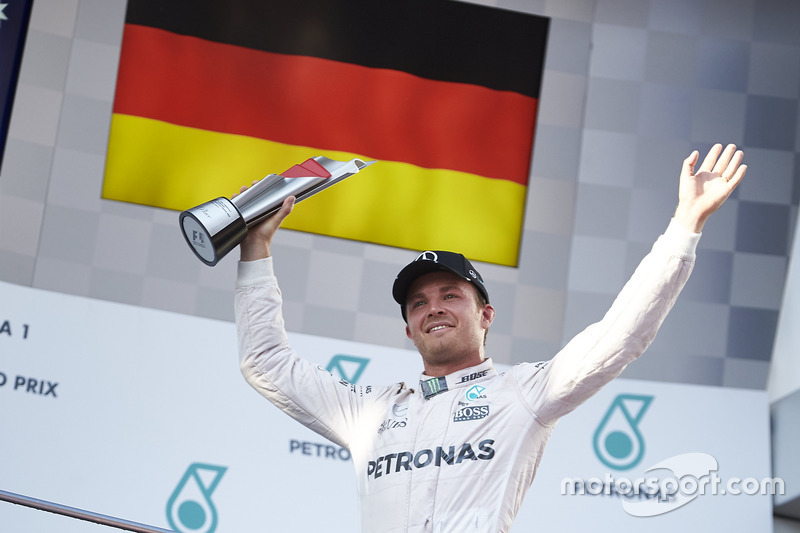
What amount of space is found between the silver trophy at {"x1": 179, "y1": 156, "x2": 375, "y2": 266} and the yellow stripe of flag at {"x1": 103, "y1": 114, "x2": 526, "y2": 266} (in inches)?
72.5

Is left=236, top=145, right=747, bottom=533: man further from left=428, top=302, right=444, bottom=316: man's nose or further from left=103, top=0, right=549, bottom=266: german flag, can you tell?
left=103, top=0, right=549, bottom=266: german flag

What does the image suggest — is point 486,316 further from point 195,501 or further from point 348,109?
point 348,109

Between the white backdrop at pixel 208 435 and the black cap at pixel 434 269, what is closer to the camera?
the black cap at pixel 434 269

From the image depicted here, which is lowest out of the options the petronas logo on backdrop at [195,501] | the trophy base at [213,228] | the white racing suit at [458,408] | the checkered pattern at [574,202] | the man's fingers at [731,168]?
the petronas logo on backdrop at [195,501]

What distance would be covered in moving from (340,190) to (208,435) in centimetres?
127

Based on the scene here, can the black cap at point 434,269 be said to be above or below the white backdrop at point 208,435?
above

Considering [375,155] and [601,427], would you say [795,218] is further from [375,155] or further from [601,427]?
[375,155]

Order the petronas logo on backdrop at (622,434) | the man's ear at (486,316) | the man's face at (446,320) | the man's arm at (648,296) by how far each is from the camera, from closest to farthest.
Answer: the man's arm at (648,296) → the man's face at (446,320) → the man's ear at (486,316) → the petronas logo on backdrop at (622,434)

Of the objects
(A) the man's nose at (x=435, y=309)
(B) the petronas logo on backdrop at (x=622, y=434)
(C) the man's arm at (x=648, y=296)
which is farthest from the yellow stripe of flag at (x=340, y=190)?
(C) the man's arm at (x=648, y=296)

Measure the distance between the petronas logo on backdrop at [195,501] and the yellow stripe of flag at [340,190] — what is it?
119cm

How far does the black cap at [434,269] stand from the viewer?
206 cm

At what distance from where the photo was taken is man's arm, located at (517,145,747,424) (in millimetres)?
1612

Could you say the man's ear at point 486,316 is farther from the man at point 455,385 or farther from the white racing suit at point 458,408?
the white racing suit at point 458,408

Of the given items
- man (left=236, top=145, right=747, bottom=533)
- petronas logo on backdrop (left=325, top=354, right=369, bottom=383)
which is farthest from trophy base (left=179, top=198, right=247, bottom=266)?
petronas logo on backdrop (left=325, top=354, right=369, bottom=383)
